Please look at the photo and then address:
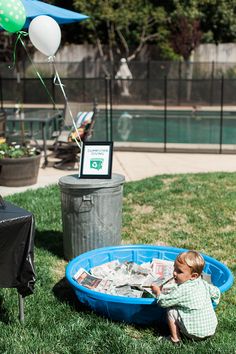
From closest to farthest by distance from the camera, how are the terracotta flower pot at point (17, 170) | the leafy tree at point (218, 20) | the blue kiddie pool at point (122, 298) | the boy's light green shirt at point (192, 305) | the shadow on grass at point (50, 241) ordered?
the boy's light green shirt at point (192, 305), the blue kiddie pool at point (122, 298), the shadow on grass at point (50, 241), the terracotta flower pot at point (17, 170), the leafy tree at point (218, 20)

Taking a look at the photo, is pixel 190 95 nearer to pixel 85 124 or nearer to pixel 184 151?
pixel 184 151

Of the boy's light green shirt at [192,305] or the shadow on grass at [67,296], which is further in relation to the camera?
the shadow on grass at [67,296]

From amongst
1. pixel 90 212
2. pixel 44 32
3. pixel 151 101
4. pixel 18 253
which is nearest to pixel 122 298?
pixel 18 253

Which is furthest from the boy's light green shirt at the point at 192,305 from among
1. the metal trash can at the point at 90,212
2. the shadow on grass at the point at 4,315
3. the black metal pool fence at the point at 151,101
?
the black metal pool fence at the point at 151,101

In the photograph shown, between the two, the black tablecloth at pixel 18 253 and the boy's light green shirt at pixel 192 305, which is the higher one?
the black tablecloth at pixel 18 253

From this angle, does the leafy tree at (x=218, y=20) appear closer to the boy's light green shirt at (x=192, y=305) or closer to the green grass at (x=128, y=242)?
the green grass at (x=128, y=242)

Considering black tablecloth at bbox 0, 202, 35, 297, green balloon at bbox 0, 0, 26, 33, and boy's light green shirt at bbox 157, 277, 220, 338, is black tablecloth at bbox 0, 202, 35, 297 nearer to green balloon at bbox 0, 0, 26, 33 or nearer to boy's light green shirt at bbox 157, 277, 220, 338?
boy's light green shirt at bbox 157, 277, 220, 338

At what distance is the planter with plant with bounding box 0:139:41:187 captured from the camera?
7.92 meters

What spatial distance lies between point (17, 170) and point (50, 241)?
2.52m

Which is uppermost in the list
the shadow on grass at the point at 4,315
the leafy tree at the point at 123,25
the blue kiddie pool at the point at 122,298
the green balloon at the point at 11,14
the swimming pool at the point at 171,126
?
the leafy tree at the point at 123,25

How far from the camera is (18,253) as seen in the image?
3.61 meters

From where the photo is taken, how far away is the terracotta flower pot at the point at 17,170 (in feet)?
26.0

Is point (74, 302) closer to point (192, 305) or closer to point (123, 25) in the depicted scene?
point (192, 305)

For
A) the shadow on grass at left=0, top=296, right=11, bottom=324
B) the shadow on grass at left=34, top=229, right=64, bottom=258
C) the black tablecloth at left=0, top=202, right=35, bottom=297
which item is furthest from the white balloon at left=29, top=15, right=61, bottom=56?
the shadow on grass at left=0, top=296, right=11, bottom=324
